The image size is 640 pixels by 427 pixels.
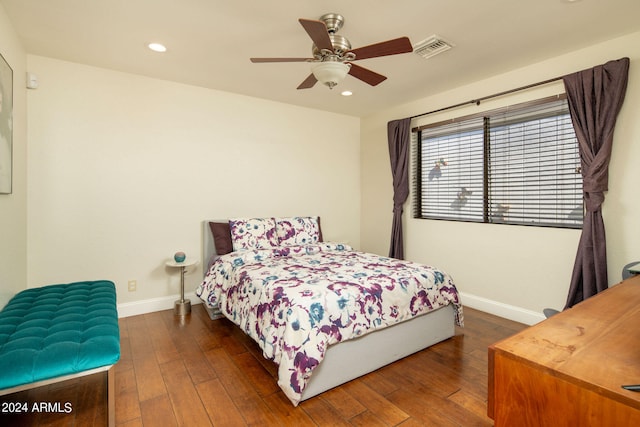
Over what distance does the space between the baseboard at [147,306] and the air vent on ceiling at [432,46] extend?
3430mm

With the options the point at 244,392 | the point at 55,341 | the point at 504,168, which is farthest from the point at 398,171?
the point at 55,341

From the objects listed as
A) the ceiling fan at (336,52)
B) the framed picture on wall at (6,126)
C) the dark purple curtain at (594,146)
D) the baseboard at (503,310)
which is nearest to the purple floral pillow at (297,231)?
the baseboard at (503,310)

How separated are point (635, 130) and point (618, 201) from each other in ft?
1.82

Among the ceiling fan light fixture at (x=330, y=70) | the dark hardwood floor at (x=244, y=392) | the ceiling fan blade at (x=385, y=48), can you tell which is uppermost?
the ceiling fan blade at (x=385, y=48)

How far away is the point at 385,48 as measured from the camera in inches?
79.0

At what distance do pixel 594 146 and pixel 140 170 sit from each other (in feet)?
13.7

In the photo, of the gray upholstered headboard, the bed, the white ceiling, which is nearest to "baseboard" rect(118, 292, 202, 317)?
the gray upholstered headboard

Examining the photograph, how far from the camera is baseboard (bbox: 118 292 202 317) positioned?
327cm

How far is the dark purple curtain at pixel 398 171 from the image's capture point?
4145mm

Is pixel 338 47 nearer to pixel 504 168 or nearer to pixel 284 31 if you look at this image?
pixel 284 31

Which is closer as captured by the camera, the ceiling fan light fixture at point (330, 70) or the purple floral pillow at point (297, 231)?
the ceiling fan light fixture at point (330, 70)

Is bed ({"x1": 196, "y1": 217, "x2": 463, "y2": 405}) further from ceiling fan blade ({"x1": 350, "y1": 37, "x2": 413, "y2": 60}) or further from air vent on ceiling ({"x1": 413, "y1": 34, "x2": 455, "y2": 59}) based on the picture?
air vent on ceiling ({"x1": 413, "y1": 34, "x2": 455, "y2": 59})

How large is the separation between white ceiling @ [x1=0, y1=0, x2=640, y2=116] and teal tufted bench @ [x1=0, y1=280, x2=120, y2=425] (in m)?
1.99

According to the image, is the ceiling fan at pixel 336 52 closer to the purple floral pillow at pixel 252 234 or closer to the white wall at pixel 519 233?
the white wall at pixel 519 233
